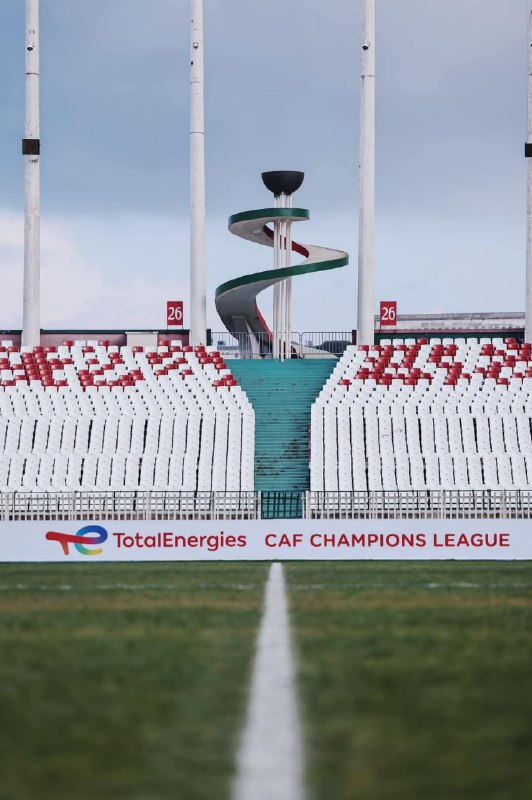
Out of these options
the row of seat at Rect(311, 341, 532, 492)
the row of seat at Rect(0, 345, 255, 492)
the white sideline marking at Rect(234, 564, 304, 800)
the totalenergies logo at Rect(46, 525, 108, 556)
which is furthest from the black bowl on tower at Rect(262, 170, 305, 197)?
the white sideline marking at Rect(234, 564, 304, 800)

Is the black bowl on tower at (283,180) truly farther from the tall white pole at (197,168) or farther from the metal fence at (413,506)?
the metal fence at (413,506)

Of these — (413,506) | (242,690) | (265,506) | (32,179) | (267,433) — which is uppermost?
(32,179)

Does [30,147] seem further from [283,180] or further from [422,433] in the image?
[422,433]

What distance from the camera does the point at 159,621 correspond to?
15062 mm

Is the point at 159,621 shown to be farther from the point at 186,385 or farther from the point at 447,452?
the point at 186,385

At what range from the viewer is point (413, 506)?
33031 mm

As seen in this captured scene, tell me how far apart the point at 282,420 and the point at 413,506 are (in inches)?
424

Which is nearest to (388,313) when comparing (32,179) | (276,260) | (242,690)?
(276,260)

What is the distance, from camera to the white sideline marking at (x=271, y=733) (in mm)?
7008

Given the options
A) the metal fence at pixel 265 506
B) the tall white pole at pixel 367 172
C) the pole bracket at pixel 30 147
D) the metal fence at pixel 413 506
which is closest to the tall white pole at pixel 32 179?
the pole bracket at pixel 30 147

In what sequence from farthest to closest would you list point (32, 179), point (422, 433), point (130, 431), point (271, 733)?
point (32, 179)
point (130, 431)
point (422, 433)
point (271, 733)

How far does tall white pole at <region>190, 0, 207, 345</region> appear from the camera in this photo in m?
48.0

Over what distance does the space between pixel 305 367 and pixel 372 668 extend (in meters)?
36.0

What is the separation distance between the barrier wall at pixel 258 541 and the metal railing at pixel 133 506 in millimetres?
4002
